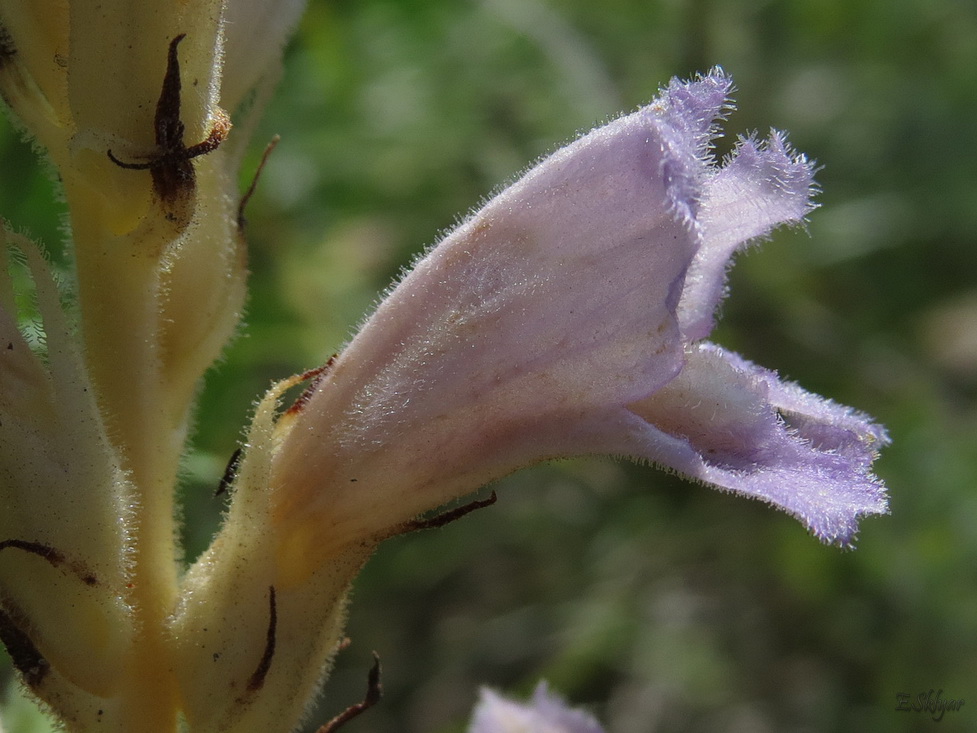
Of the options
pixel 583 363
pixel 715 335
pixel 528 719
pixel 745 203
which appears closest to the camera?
pixel 583 363

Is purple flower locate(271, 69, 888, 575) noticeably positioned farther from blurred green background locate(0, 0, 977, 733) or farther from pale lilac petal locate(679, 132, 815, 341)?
blurred green background locate(0, 0, 977, 733)

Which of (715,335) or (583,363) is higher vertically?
(715,335)

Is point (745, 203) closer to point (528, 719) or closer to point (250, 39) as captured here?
point (250, 39)

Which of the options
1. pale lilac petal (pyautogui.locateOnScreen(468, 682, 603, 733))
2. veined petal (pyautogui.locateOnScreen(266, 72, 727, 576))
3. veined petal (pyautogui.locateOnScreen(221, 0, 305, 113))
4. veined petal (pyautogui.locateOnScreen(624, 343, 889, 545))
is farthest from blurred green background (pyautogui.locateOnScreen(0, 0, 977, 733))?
veined petal (pyautogui.locateOnScreen(624, 343, 889, 545))

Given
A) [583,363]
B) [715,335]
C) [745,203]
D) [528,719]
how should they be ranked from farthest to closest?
[715,335]
[528,719]
[745,203]
[583,363]

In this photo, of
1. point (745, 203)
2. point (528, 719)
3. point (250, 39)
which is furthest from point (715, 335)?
point (250, 39)

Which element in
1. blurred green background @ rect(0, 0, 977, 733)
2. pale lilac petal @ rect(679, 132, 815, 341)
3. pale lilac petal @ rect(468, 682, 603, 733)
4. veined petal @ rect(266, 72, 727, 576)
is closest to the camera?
veined petal @ rect(266, 72, 727, 576)

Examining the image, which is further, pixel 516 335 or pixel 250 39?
pixel 250 39
